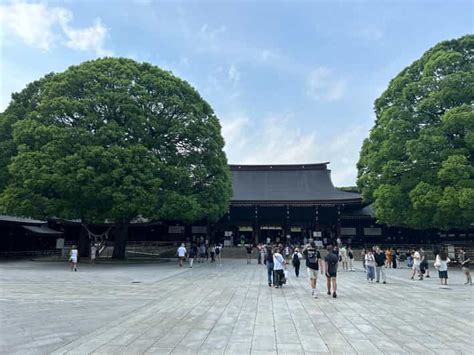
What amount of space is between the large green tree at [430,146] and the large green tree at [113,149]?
12454mm

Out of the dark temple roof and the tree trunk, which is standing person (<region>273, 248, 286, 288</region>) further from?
the dark temple roof

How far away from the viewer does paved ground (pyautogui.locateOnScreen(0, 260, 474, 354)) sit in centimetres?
633

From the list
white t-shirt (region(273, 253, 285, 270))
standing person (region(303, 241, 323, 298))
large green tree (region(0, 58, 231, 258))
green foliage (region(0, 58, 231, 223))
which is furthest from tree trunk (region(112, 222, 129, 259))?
standing person (region(303, 241, 323, 298))

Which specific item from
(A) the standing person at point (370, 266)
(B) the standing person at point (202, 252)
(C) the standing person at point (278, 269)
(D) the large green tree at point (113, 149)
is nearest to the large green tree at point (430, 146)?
(A) the standing person at point (370, 266)

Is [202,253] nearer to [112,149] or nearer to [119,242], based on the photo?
[119,242]

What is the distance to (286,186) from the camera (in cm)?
4038

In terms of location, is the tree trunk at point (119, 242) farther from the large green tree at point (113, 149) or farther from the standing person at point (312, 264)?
the standing person at point (312, 264)

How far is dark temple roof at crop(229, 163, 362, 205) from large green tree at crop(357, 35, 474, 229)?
315 inches

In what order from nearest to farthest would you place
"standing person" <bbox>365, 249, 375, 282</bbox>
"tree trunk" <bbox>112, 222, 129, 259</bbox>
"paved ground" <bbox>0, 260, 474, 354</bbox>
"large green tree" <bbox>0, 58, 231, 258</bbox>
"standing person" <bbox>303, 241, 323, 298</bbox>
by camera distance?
1. "paved ground" <bbox>0, 260, 474, 354</bbox>
2. "standing person" <bbox>303, 241, 323, 298</bbox>
3. "standing person" <bbox>365, 249, 375, 282</bbox>
4. "large green tree" <bbox>0, 58, 231, 258</bbox>
5. "tree trunk" <bbox>112, 222, 129, 259</bbox>

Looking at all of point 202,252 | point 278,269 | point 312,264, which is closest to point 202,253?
point 202,252

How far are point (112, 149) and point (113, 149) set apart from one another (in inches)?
2.5

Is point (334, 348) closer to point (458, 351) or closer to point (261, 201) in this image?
point (458, 351)

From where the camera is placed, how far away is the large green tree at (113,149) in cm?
2212

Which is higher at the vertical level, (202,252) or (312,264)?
(312,264)
